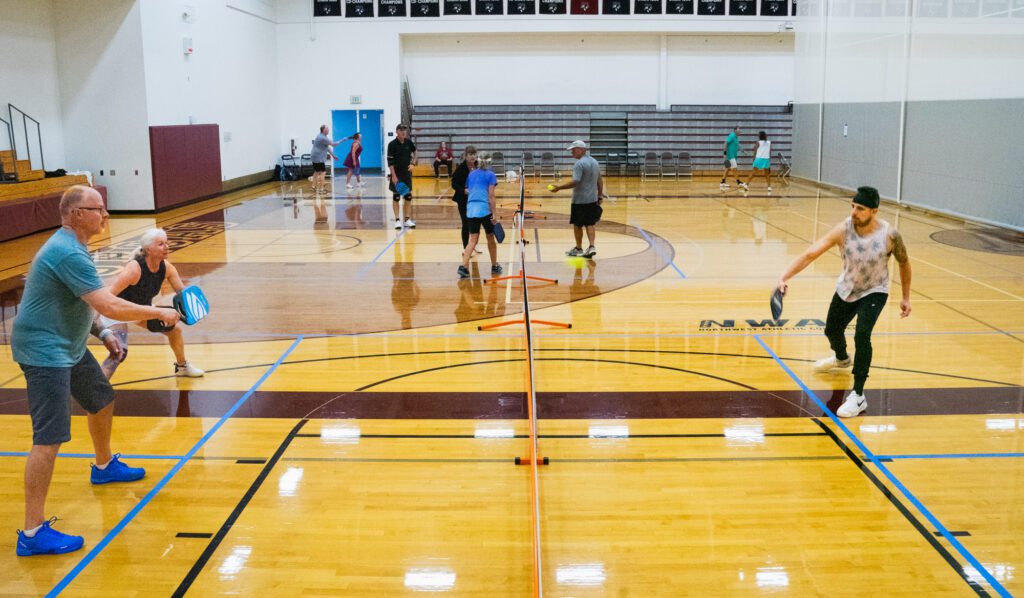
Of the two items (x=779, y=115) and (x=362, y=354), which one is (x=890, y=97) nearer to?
Result: (x=779, y=115)

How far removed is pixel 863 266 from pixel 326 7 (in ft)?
90.8

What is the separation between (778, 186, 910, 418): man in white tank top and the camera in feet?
21.5

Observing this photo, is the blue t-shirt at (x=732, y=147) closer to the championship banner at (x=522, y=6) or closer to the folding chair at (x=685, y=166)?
the folding chair at (x=685, y=166)

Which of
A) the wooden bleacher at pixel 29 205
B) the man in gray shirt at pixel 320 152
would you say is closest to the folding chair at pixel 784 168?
the man in gray shirt at pixel 320 152

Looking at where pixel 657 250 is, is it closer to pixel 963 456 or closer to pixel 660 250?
pixel 660 250

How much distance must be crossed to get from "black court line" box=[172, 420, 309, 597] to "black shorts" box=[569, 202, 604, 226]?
7821mm

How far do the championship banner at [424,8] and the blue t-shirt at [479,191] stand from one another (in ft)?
67.6

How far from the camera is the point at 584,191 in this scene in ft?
43.4

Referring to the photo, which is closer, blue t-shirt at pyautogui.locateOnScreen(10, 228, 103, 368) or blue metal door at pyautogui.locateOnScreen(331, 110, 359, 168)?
blue t-shirt at pyautogui.locateOnScreen(10, 228, 103, 368)

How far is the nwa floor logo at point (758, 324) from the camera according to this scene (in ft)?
30.5

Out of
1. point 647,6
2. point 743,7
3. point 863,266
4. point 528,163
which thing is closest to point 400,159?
point 863,266

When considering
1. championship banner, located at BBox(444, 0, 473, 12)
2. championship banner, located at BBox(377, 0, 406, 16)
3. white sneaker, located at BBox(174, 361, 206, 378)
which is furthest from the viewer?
championship banner, located at BBox(377, 0, 406, 16)

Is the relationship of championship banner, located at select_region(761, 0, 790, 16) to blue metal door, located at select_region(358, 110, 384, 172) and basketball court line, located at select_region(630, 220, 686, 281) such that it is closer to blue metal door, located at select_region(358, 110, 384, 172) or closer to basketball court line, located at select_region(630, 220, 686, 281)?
blue metal door, located at select_region(358, 110, 384, 172)

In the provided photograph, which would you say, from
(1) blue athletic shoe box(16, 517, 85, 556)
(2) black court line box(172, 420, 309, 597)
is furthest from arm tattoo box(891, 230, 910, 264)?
(1) blue athletic shoe box(16, 517, 85, 556)
